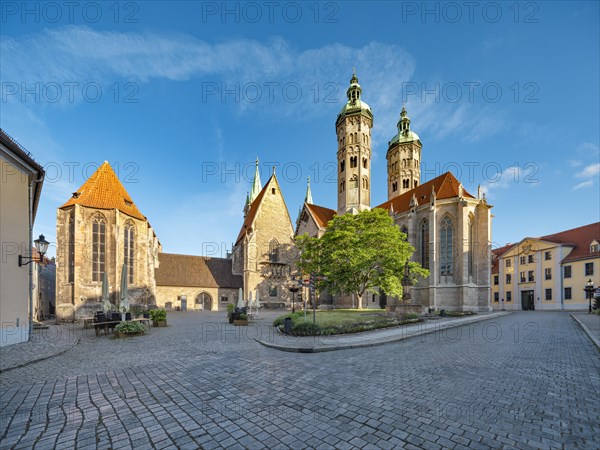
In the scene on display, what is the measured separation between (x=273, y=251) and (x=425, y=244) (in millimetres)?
20559

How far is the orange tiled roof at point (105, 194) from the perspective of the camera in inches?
979

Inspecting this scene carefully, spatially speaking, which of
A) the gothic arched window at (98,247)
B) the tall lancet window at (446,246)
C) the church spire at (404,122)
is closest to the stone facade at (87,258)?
the gothic arched window at (98,247)

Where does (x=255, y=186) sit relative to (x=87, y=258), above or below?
above

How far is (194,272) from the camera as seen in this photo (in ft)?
130

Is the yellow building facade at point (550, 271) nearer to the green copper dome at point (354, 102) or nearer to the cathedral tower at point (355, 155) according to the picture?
the cathedral tower at point (355, 155)

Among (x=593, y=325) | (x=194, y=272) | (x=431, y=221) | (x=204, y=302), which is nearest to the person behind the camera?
(x=593, y=325)

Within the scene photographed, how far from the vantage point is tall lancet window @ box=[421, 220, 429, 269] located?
120ft

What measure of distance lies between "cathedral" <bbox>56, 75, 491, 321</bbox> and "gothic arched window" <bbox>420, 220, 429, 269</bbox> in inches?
5.1

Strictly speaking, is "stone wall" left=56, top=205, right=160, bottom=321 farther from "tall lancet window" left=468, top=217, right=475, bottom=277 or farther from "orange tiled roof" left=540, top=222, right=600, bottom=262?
"orange tiled roof" left=540, top=222, right=600, bottom=262

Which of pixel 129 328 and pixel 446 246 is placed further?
pixel 446 246

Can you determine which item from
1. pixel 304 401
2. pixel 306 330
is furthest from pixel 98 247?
pixel 304 401

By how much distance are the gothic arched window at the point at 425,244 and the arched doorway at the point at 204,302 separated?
28606 mm

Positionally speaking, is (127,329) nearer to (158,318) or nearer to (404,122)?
(158,318)

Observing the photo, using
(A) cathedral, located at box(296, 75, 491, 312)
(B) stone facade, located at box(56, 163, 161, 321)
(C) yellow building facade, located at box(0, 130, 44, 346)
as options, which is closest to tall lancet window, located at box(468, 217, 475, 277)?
(A) cathedral, located at box(296, 75, 491, 312)
